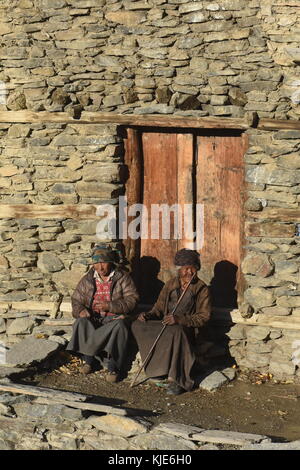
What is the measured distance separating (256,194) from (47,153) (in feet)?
7.55

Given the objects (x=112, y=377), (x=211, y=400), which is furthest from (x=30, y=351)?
(x=211, y=400)

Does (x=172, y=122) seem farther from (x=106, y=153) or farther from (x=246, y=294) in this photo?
(x=246, y=294)

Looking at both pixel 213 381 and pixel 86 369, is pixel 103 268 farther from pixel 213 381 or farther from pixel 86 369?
pixel 213 381

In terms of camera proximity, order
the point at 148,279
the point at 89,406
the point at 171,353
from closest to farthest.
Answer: the point at 89,406, the point at 171,353, the point at 148,279

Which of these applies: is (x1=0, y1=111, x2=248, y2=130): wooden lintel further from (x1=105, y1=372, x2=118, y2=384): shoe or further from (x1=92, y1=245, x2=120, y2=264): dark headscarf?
(x1=105, y1=372, x2=118, y2=384): shoe

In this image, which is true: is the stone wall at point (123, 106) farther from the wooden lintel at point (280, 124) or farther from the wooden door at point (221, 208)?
the wooden door at point (221, 208)

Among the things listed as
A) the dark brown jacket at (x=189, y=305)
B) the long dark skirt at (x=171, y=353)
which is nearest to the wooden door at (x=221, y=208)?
the dark brown jacket at (x=189, y=305)

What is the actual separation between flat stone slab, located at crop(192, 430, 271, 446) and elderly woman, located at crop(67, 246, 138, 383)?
1908mm

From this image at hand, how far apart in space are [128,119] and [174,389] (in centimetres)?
287

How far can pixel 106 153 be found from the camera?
8.57 metres

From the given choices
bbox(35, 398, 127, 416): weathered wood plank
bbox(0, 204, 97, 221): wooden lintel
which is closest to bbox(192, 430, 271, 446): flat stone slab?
bbox(35, 398, 127, 416): weathered wood plank

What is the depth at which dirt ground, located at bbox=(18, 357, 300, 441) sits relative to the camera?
23.4 ft

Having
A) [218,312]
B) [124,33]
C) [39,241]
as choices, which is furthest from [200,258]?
[124,33]

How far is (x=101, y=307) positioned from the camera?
8344mm
